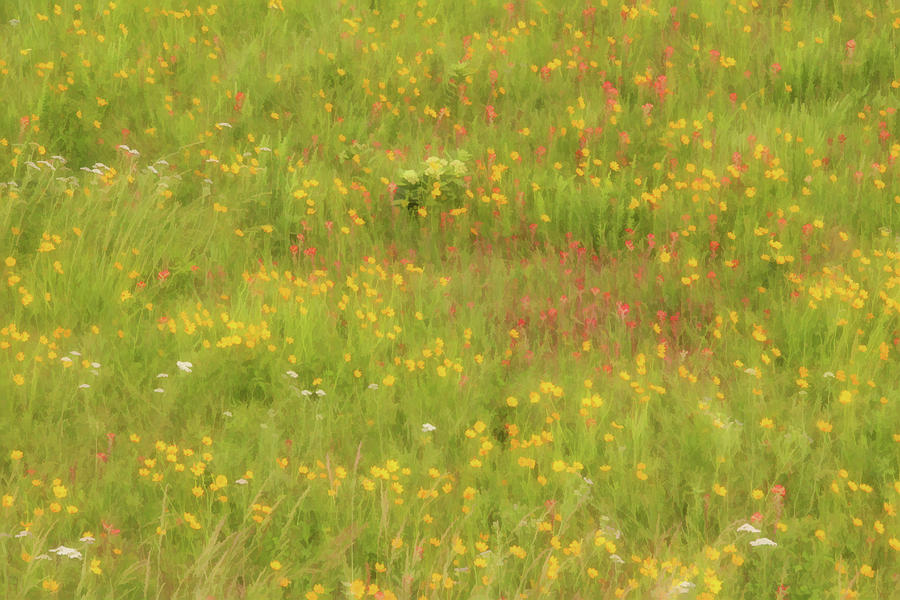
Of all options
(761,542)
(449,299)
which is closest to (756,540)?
(761,542)

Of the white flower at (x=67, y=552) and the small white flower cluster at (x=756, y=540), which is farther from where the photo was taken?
the small white flower cluster at (x=756, y=540)

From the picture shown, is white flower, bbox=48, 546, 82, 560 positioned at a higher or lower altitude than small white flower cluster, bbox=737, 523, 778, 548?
higher

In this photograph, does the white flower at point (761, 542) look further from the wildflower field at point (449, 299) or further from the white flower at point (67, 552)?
the white flower at point (67, 552)

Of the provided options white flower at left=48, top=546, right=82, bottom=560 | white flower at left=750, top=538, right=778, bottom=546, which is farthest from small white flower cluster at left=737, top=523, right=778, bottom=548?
white flower at left=48, top=546, right=82, bottom=560

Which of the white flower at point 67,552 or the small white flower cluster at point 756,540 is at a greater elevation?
the white flower at point 67,552

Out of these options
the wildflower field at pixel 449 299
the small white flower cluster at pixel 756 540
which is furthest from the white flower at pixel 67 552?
the small white flower cluster at pixel 756 540

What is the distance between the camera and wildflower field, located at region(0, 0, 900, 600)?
12.0 feet

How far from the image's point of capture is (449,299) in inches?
213

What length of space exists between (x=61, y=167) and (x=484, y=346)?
302 centimetres

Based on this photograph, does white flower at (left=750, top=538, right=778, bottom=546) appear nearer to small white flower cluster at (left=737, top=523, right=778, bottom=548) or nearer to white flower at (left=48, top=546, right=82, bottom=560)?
small white flower cluster at (left=737, top=523, right=778, bottom=548)

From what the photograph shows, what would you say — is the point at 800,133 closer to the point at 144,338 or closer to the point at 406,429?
the point at 406,429

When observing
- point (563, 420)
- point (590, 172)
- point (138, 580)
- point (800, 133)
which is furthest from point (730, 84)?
point (138, 580)

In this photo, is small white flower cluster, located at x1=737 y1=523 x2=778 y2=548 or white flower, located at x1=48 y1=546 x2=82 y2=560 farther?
small white flower cluster, located at x1=737 y1=523 x2=778 y2=548

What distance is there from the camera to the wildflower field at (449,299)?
12.0ft
